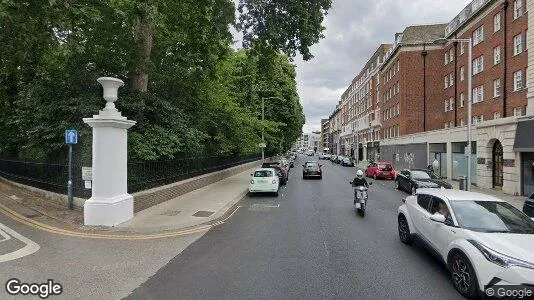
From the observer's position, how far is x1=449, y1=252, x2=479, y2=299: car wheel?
207 inches

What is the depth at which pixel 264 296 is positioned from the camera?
535 cm

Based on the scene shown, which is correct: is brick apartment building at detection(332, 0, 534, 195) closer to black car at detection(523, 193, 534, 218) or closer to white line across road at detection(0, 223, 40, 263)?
black car at detection(523, 193, 534, 218)

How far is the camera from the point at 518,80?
1131 inches

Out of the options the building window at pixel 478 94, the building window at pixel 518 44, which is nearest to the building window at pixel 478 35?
the building window at pixel 478 94

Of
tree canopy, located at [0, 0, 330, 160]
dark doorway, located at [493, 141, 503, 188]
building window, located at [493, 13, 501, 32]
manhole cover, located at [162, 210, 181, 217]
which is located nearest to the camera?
tree canopy, located at [0, 0, 330, 160]

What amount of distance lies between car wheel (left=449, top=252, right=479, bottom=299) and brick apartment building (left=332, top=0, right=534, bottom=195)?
15170mm

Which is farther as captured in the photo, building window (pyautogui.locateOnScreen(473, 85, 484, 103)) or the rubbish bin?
building window (pyautogui.locateOnScreen(473, 85, 484, 103))

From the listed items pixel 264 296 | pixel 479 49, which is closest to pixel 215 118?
pixel 264 296

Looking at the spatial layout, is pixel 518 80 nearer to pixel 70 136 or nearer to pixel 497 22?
pixel 497 22

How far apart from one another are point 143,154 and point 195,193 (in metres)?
4.67

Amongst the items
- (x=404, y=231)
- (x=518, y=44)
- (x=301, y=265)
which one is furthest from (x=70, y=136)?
(x=518, y=44)

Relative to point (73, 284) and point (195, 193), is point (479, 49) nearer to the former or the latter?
point (195, 193)

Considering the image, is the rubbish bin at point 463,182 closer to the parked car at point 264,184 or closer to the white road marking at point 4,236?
the parked car at point 264,184

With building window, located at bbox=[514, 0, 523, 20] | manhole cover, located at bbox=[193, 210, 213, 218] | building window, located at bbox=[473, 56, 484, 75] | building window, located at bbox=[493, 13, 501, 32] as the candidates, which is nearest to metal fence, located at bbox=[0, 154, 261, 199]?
manhole cover, located at bbox=[193, 210, 213, 218]
